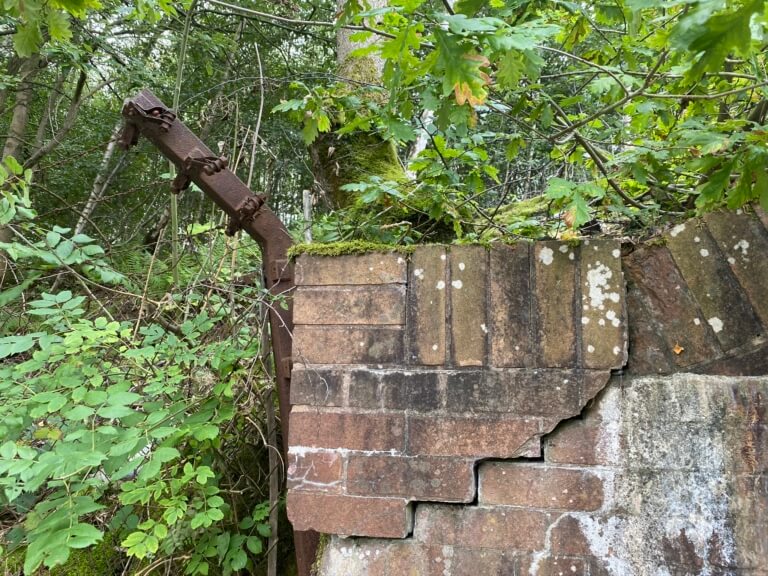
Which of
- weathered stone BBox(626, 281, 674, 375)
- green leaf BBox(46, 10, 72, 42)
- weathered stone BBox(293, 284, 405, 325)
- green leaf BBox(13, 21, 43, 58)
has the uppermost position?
green leaf BBox(46, 10, 72, 42)

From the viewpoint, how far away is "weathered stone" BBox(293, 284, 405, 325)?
1.26 metres

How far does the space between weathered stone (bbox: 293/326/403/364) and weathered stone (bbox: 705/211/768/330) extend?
2.51 ft

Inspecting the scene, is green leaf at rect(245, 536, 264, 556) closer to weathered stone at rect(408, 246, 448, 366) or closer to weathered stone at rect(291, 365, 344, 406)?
weathered stone at rect(291, 365, 344, 406)

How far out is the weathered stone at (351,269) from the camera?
4.18ft

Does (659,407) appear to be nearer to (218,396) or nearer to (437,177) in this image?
(437,177)

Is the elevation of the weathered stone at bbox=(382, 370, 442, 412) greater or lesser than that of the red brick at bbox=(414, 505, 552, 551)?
greater

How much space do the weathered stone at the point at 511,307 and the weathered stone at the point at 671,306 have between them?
0.82 feet

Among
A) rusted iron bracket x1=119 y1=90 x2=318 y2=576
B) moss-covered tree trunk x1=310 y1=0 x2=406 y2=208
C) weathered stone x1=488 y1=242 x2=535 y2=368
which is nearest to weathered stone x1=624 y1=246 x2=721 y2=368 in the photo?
weathered stone x1=488 y1=242 x2=535 y2=368

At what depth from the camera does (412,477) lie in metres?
1.21

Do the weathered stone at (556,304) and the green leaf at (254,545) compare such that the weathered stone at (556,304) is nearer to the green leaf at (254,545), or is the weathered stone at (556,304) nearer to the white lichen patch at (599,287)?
the white lichen patch at (599,287)

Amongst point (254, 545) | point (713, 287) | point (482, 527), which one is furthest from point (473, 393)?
point (254, 545)

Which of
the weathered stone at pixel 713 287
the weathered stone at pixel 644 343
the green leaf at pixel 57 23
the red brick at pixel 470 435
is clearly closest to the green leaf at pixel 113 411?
the red brick at pixel 470 435

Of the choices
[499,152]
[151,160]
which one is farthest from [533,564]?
[151,160]

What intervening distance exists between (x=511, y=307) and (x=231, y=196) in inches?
37.2
